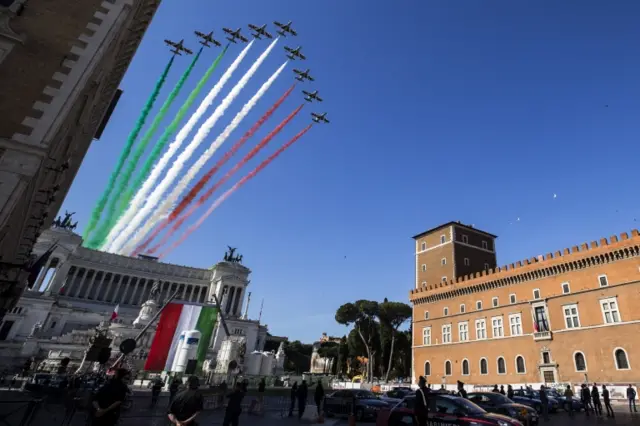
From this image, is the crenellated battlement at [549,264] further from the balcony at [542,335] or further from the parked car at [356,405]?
the parked car at [356,405]

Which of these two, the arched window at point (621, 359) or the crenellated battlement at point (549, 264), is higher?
the crenellated battlement at point (549, 264)

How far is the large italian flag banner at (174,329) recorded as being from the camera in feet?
92.5

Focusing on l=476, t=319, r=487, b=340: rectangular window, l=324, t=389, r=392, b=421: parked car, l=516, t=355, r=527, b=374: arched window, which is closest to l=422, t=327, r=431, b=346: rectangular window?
l=476, t=319, r=487, b=340: rectangular window

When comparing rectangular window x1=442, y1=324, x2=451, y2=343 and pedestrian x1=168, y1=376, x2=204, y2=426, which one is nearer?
pedestrian x1=168, y1=376, x2=204, y2=426

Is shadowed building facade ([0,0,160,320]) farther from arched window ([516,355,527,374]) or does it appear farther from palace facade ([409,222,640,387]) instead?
arched window ([516,355,527,374])

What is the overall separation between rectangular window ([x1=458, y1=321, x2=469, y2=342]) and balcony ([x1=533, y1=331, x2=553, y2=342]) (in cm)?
920

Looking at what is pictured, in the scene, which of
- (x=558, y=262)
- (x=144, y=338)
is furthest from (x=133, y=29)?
(x=558, y=262)

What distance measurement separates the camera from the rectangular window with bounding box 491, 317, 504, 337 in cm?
4231

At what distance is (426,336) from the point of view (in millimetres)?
53062

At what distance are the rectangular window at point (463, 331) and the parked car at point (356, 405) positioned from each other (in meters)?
31.1

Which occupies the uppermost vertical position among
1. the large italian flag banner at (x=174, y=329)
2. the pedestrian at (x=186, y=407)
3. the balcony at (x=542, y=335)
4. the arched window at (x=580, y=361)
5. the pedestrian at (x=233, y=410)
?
the balcony at (x=542, y=335)

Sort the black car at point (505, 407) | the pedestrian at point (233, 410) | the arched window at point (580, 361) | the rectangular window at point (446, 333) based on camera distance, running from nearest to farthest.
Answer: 1. the pedestrian at point (233, 410)
2. the black car at point (505, 407)
3. the arched window at point (580, 361)
4. the rectangular window at point (446, 333)

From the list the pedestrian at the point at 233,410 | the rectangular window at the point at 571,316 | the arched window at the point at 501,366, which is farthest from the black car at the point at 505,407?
the arched window at the point at 501,366

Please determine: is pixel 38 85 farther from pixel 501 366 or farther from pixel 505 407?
pixel 501 366
